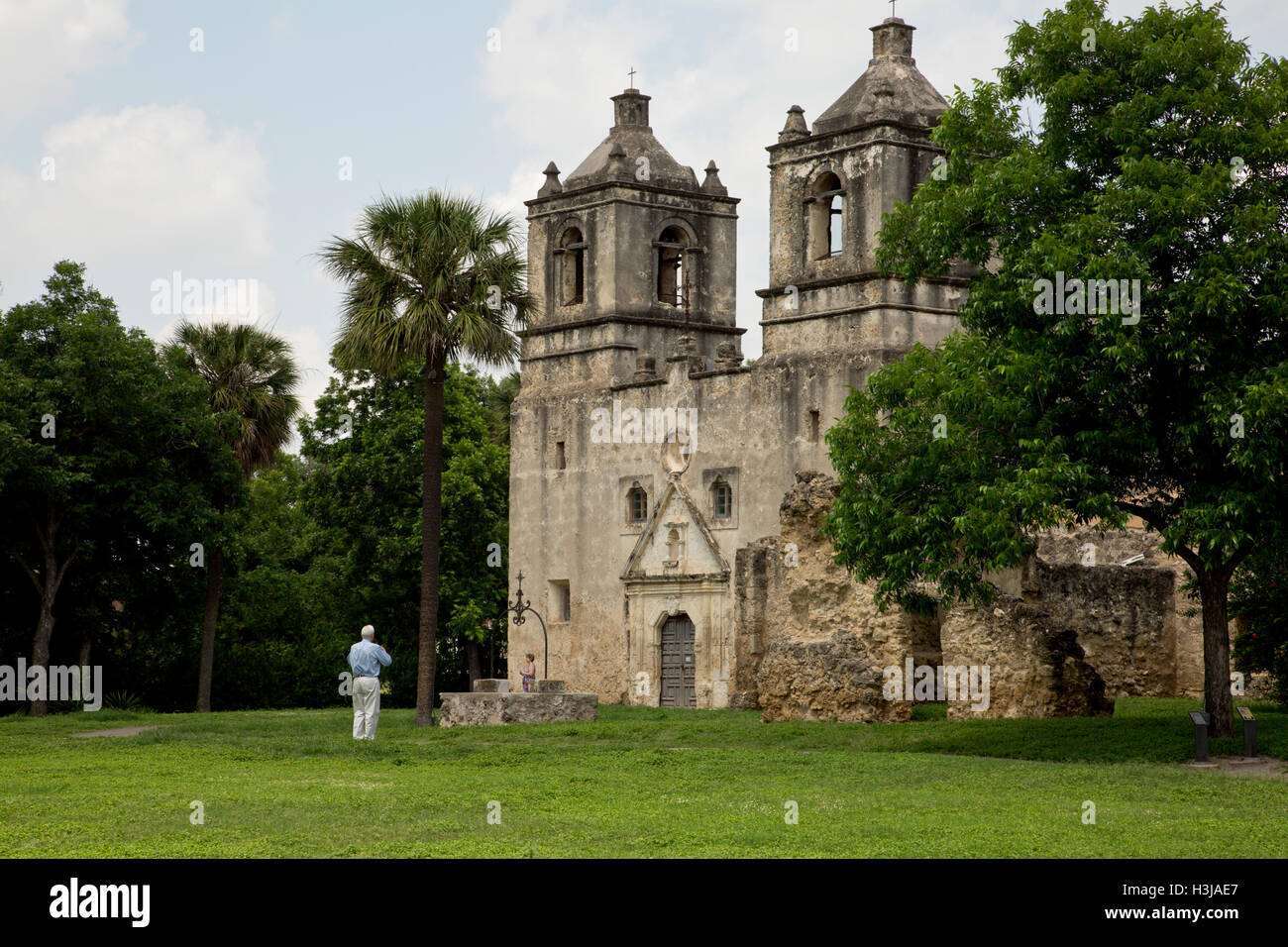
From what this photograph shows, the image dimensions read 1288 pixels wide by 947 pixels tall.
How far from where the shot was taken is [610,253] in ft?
141

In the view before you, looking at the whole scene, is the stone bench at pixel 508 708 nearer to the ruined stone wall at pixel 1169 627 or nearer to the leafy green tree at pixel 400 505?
the ruined stone wall at pixel 1169 627

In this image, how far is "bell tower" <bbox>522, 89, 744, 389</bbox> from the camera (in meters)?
42.9

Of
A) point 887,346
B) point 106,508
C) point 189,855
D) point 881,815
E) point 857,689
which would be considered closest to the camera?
point 189,855

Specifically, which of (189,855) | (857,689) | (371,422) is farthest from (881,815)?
(371,422)

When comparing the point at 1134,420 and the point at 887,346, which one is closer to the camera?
the point at 1134,420

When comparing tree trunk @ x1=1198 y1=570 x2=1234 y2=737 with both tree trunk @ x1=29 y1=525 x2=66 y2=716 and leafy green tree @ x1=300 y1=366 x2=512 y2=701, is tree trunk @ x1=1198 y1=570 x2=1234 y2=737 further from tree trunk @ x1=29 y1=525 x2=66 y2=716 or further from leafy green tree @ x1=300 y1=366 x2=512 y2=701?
leafy green tree @ x1=300 y1=366 x2=512 y2=701

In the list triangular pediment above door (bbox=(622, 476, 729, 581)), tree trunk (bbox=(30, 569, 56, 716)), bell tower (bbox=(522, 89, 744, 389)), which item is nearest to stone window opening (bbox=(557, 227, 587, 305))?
bell tower (bbox=(522, 89, 744, 389))

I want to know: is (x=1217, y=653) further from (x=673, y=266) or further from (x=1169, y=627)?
(x=673, y=266)

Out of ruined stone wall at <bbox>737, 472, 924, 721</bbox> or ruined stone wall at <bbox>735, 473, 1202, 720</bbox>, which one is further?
ruined stone wall at <bbox>737, 472, 924, 721</bbox>

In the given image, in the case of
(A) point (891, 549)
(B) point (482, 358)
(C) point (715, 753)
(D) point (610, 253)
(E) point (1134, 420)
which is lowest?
(C) point (715, 753)

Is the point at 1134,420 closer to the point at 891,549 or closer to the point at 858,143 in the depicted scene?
the point at 891,549

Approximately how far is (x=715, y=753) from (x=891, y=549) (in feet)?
10.4

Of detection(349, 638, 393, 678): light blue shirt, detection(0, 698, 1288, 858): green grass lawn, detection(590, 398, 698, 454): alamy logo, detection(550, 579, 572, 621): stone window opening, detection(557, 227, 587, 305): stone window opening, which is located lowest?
detection(0, 698, 1288, 858): green grass lawn

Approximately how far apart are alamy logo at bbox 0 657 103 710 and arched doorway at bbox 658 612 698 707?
1201 cm
